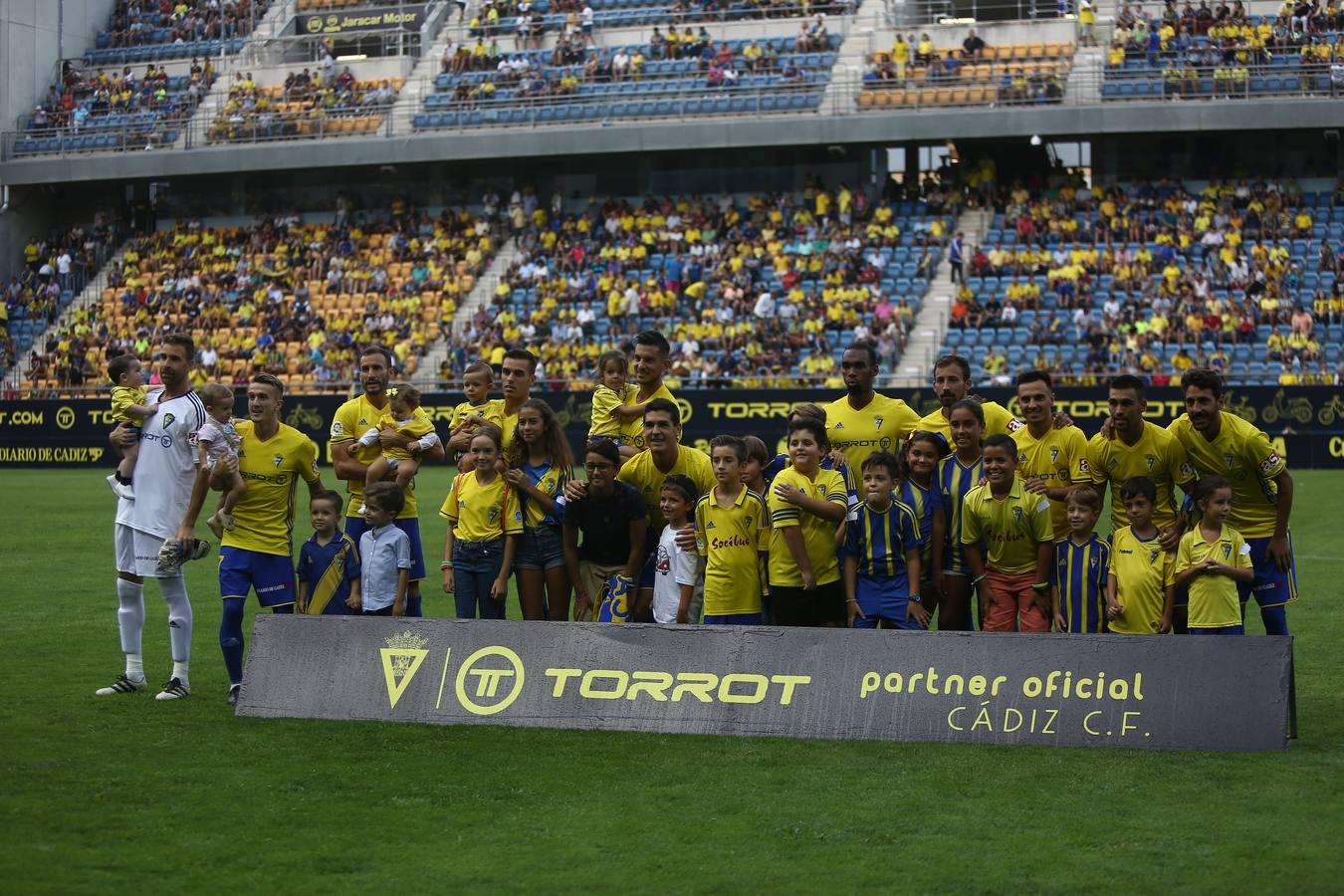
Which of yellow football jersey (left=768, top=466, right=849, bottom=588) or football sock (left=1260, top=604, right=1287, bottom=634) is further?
football sock (left=1260, top=604, right=1287, bottom=634)

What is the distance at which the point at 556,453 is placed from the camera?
976cm

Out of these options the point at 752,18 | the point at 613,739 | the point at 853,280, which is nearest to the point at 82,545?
the point at 613,739

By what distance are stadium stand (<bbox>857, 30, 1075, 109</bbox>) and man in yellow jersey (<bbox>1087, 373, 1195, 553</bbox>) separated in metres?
29.3

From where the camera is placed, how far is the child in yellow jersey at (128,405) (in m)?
9.62

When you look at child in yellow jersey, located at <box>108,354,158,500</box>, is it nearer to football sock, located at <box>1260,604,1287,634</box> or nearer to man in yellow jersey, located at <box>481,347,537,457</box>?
man in yellow jersey, located at <box>481,347,537,457</box>

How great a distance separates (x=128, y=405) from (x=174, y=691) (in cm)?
174

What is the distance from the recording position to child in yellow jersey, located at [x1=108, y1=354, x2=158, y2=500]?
962cm

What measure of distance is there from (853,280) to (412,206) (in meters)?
13.9

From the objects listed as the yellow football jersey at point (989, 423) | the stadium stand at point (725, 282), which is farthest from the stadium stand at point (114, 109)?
the yellow football jersey at point (989, 423)

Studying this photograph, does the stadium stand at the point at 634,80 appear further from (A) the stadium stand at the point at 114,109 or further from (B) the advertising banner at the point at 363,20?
(A) the stadium stand at the point at 114,109

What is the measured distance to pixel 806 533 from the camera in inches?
360

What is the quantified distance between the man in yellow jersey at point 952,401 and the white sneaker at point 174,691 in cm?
469

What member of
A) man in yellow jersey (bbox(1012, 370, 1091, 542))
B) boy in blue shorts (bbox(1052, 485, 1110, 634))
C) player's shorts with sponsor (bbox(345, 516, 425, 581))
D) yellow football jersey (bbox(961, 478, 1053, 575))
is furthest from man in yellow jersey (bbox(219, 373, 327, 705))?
boy in blue shorts (bbox(1052, 485, 1110, 634))

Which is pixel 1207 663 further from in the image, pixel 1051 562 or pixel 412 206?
pixel 412 206
